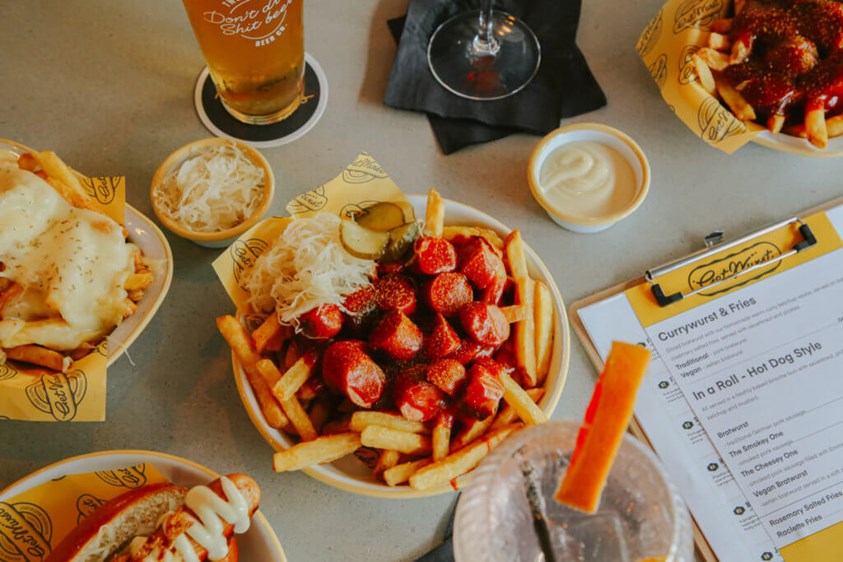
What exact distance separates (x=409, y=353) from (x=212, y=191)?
55cm

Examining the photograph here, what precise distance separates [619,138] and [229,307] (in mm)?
944

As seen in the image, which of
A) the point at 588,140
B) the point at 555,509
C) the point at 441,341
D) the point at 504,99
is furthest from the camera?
the point at 504,99

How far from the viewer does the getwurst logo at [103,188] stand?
4.54 ft

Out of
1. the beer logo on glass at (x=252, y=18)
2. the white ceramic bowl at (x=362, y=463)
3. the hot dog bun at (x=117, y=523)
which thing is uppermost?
the beer logo on glass at (x=252, y=18)

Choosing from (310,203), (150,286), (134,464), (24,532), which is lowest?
(24,532)

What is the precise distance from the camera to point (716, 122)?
1.57m

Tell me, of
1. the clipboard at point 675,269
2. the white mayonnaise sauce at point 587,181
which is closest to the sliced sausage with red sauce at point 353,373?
the clipboard at point 675,269

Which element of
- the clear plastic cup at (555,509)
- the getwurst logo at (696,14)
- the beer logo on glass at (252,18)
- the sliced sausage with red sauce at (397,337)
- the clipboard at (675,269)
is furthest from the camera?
the getwurst logo at (696,14)

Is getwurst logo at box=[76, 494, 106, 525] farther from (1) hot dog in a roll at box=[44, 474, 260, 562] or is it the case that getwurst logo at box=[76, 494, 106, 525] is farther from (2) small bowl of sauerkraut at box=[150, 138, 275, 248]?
(2) small bowl of sauerkraut at box=[150, 138, 275, 248]

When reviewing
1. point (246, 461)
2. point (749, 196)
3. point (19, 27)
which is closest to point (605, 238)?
point (749, 196)

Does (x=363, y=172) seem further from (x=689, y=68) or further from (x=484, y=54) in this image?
(x=689, y=68)

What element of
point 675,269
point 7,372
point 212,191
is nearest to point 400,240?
point 212,191

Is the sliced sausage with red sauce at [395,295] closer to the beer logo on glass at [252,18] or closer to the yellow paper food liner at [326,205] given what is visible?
the yellow paper food liner at [326,205]

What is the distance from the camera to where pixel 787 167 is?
1.73m
